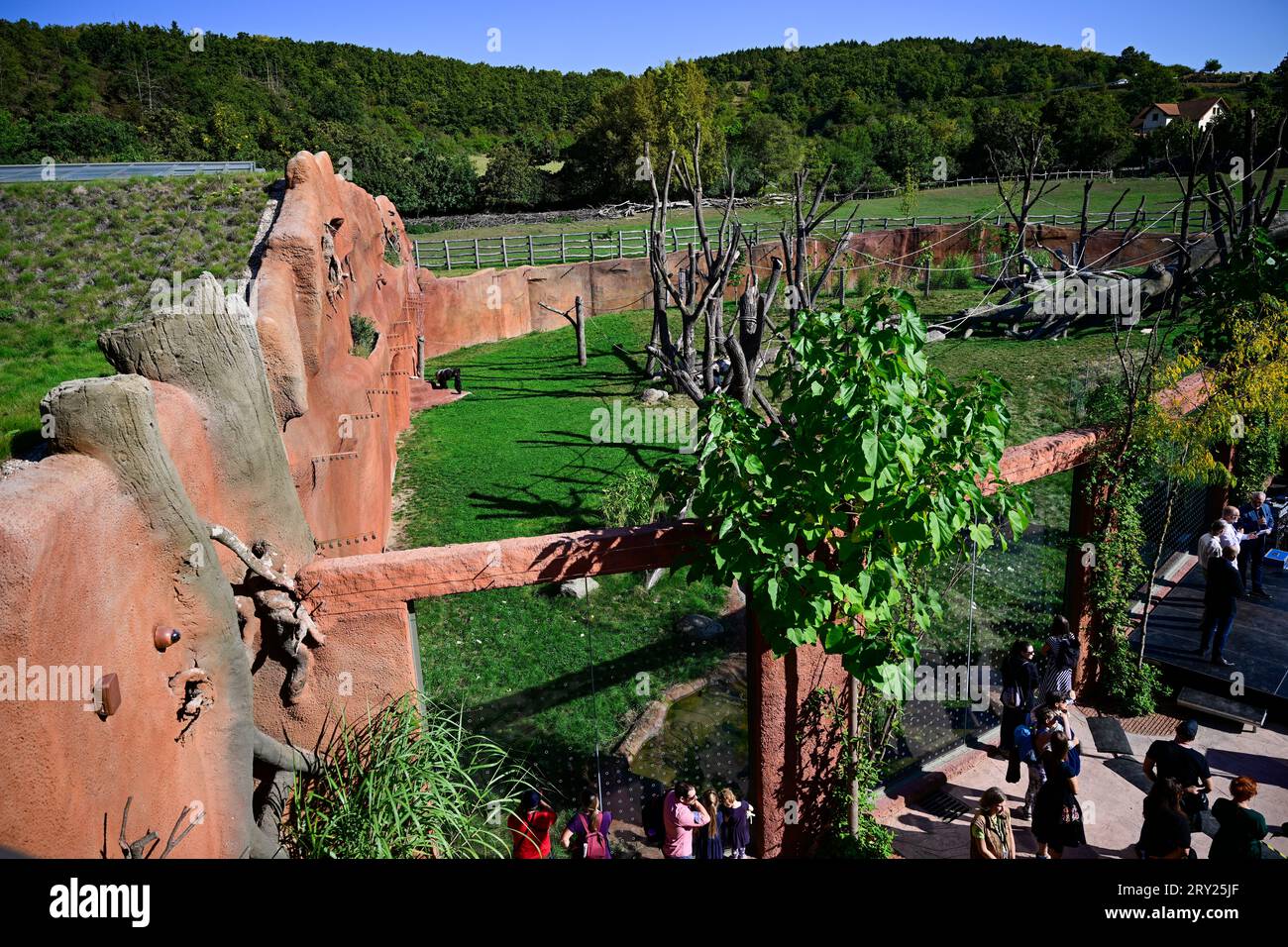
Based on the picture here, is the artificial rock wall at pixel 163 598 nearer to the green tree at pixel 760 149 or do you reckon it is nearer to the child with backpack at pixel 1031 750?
the child with backpack at pixel 1031 750

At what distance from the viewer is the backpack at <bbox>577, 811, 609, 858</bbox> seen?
6270mm

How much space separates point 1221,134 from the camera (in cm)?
4094

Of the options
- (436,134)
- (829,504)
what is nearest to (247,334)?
(829,504)

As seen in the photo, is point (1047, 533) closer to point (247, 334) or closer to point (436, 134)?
point (247, 334)

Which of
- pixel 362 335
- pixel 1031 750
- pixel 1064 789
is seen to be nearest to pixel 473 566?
pixel 1064 789

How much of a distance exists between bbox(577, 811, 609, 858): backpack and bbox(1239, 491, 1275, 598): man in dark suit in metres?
9.04

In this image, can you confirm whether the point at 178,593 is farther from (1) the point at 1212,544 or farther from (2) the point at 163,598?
(1) the point at 1212,544

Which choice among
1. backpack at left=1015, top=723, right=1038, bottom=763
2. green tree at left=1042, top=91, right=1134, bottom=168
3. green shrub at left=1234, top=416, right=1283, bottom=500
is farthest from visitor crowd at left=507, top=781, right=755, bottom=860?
green tree at left=1042, top=91, right=1134, bottom=168

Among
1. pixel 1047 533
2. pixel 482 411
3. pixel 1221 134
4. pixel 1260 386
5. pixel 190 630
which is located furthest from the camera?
pixel 1221 134

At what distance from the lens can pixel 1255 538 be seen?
431 inches

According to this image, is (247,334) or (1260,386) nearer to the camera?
(247,334)

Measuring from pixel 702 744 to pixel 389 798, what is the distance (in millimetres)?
Result: 4166
